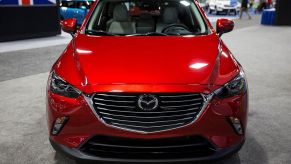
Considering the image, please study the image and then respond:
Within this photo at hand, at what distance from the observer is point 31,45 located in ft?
30.3

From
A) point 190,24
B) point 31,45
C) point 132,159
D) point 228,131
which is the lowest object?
point 31,45

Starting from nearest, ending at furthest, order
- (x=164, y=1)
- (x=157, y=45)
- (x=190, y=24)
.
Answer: (x=157, y=45) < (x=190, y=24) < (x=164, y=1)

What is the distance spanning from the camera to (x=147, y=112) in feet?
7.13

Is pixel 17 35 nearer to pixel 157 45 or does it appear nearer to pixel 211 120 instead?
pixel 157 45

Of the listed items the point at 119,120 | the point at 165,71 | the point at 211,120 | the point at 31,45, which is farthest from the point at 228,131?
the point at 31,45

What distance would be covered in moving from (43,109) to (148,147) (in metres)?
2.30

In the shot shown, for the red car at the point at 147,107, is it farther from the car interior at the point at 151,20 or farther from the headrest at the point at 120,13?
the headrest at the point at 120,13

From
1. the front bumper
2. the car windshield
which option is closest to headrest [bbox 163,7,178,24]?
the car windshield

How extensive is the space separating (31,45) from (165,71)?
25.0 ft

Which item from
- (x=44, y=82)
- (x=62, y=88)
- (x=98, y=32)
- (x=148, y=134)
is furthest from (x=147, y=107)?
(x=44, y=82)

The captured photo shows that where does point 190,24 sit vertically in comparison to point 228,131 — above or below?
above

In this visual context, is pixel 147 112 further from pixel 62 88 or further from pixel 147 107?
pixel 62 88

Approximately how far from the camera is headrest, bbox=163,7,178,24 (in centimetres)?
363

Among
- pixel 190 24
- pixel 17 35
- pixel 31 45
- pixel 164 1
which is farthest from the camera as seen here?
pixel 17 35
